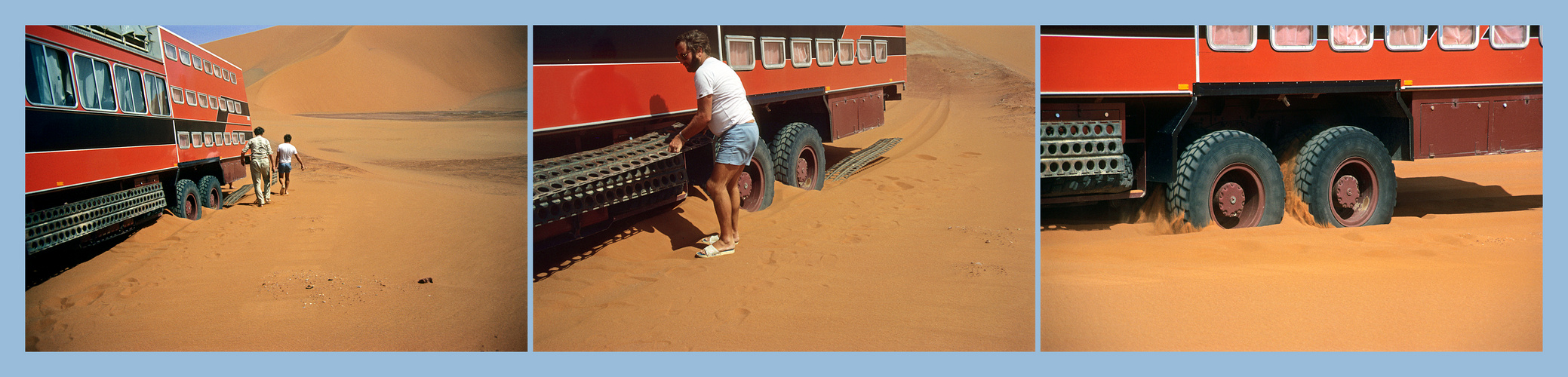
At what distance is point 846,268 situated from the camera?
4.21 meters

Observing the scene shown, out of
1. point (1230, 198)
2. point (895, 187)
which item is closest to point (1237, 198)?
point (1230, 198)

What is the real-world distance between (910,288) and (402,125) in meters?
4.21

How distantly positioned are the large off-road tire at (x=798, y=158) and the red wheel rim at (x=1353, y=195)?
3518 millimetres

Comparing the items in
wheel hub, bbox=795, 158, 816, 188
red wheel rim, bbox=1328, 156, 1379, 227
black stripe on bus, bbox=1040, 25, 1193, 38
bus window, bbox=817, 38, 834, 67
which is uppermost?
black stripe on bus, bbox=1040, 25, 1193, 38

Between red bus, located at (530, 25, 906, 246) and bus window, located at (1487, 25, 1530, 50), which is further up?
bus window, located at (1487, 25, 1530, 50)

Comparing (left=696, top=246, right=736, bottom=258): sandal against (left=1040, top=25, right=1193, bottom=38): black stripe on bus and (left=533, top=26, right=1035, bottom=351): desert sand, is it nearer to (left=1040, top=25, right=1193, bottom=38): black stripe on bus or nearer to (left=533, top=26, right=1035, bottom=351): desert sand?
(left=533, top=26, right=1035, bottom=351): desert sand

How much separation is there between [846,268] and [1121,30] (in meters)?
2.15

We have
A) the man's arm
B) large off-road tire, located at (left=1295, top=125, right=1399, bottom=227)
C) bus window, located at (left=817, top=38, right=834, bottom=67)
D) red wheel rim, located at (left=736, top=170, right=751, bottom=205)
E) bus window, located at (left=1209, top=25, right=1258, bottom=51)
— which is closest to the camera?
the man's arm

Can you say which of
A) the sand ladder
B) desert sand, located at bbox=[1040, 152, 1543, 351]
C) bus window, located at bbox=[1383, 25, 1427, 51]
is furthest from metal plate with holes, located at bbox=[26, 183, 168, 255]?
bus window, located at bbox=[1383, 25, 1427, 51]

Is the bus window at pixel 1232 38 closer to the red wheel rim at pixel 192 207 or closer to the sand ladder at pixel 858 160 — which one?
the sand ladder at pixel 858 160

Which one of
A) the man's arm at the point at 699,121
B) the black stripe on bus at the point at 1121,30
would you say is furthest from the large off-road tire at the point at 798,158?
the black stripe on bus at the point at 1121,30

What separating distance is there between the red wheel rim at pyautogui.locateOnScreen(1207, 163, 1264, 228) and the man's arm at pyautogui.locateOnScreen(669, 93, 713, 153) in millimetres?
3363

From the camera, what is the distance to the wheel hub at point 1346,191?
5.56 meters

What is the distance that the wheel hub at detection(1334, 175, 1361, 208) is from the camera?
18.2 ft
